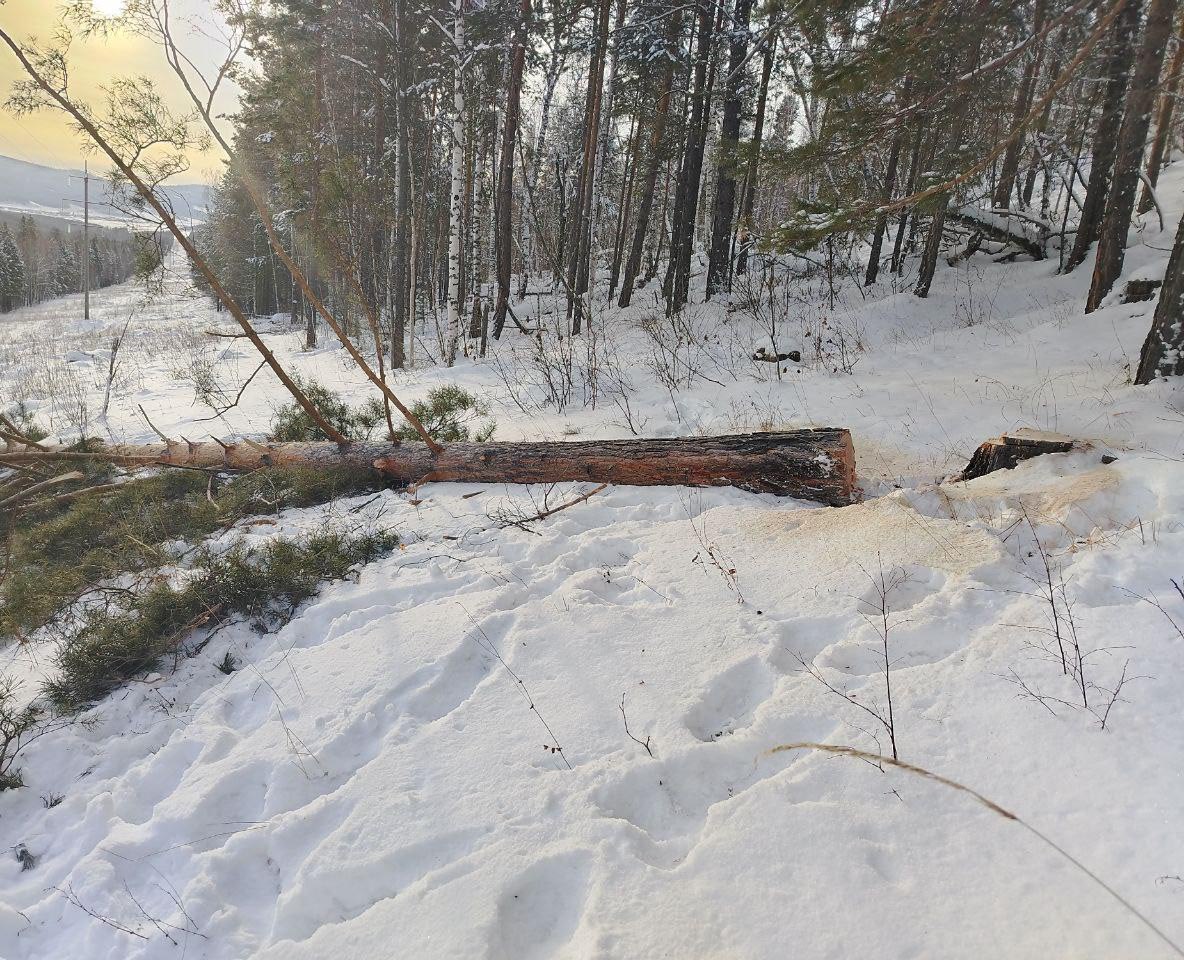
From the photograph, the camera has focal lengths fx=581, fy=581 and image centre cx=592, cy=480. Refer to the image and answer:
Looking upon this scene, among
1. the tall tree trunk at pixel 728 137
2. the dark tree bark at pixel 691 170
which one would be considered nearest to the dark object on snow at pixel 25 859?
the tall tree trunk at pixel 728 137

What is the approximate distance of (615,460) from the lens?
437 centimetres

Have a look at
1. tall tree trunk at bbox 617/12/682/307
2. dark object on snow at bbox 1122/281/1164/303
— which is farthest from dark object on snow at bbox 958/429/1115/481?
tall tree trunk at bbox 617/12/682/307

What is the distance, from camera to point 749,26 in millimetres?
10852

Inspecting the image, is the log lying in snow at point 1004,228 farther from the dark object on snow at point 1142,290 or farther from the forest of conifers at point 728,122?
the dark object on snow at point 1142,290

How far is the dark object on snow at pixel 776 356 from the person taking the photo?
285 inches

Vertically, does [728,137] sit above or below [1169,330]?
above

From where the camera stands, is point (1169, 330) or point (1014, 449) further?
point (1169, 330)

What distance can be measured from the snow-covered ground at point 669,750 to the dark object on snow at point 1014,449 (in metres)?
0.13

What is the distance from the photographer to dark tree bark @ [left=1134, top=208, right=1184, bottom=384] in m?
4.14

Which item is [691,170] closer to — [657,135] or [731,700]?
[657,135]

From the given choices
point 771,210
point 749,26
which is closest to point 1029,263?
point 749,26

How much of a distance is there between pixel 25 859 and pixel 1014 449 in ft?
17.4

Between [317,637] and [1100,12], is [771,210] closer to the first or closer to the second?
[1100,12]

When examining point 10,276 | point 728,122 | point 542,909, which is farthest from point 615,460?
point 10,276
